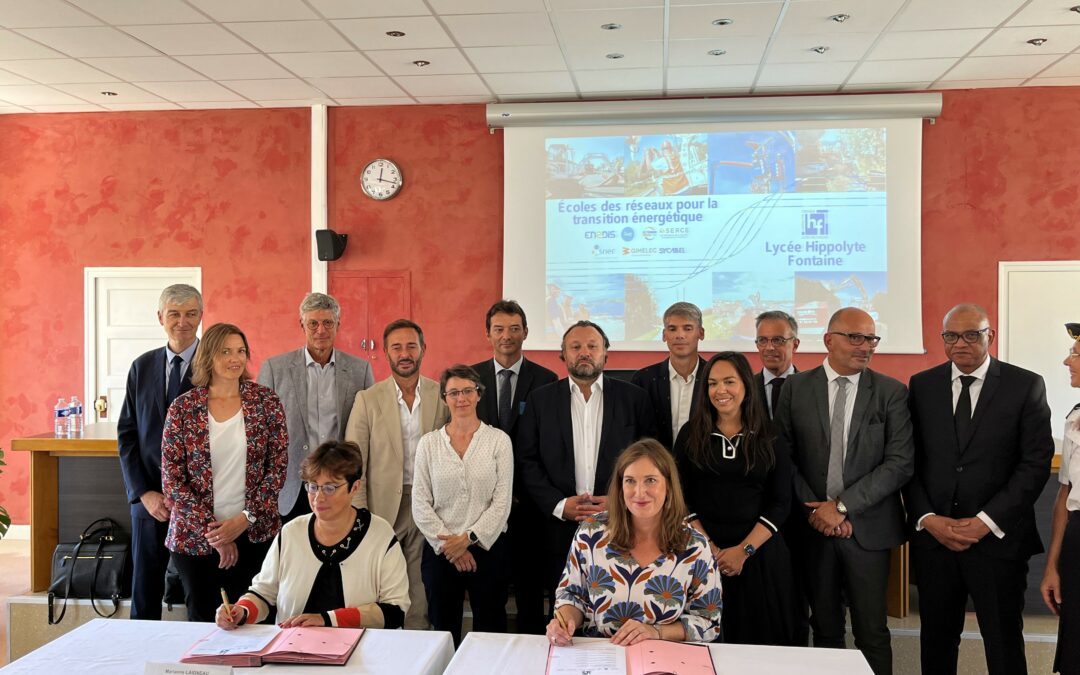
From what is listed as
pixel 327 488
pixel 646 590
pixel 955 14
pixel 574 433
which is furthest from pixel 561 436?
pixel 955 14

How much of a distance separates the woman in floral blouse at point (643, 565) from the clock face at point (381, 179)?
459cm

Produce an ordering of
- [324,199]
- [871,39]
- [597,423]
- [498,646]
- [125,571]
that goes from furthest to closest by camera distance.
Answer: [324,199] → [871,39] → [125,571] → [597,423] → [498,646]

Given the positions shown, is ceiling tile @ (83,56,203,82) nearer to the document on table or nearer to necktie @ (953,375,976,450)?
the document on table

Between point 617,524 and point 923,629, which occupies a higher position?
point 617,524

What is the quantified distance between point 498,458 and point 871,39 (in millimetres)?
3732

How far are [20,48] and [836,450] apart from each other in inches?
217

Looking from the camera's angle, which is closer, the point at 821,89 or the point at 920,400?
the point at 920,400

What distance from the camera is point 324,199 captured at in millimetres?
6527

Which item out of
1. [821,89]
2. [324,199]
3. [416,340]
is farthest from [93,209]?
[821,89]

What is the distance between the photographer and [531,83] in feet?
19.3

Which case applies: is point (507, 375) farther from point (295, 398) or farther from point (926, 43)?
point (926, 43)

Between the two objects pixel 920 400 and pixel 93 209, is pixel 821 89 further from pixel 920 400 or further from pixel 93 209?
pixel 93 209

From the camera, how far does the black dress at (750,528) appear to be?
114 inches

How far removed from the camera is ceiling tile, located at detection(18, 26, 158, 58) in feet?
15.8
